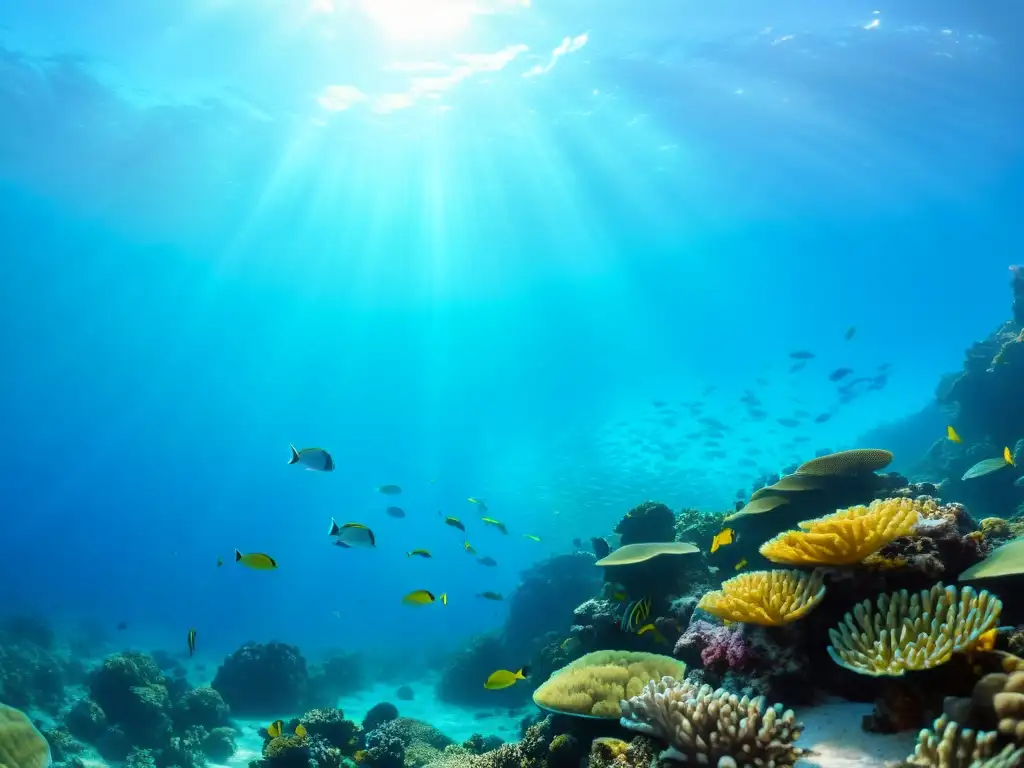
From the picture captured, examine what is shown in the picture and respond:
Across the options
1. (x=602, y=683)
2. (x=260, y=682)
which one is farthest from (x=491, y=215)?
(x=602, y=683)

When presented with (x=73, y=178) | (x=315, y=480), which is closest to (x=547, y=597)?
(x=73, y=178)

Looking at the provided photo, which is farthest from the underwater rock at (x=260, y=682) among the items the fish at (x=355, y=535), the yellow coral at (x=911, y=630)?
the yellow coral at (x=911, y=630)

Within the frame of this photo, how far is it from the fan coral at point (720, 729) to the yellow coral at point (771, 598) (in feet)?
2.49

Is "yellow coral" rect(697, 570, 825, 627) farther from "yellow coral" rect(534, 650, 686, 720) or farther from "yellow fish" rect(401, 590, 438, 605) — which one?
"yellow fish" rect(401, 590, 438, 605)

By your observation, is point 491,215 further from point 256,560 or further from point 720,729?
point 720,729

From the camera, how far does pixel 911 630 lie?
10.7 ft

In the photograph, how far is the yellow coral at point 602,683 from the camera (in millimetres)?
4582

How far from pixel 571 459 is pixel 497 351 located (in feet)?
57.5

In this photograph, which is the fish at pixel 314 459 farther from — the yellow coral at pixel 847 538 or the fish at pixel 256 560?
the yellow coral at pixel 847 538

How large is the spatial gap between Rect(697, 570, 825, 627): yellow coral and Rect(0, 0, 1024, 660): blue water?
23.5 metres

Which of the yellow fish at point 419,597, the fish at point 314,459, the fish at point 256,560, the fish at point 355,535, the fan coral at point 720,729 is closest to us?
the fan coral at point 720,729

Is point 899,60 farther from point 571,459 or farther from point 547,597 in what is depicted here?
point 571,459

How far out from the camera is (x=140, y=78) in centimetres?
2717

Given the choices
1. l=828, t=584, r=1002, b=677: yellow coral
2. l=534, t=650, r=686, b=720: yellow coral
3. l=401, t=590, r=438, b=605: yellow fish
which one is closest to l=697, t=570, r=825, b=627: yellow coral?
l=828, t=584, r=1002, b=677: yellow coral
